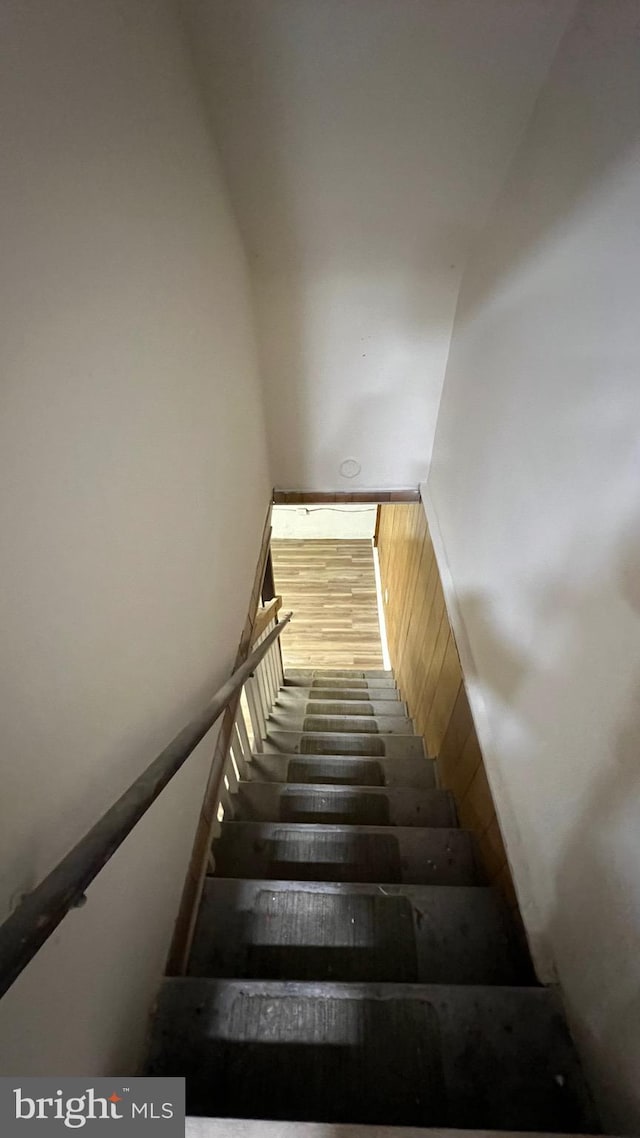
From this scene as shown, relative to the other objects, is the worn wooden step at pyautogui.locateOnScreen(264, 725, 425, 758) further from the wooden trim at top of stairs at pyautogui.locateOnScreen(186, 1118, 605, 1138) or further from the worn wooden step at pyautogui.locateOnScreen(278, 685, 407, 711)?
the wooden trim at top of stairs at pyautogui.locateOnScreen(186, 1118, 605, 1138)

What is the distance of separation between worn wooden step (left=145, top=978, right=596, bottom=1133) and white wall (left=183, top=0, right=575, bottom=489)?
2.26 metres

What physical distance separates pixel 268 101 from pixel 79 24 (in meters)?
0.88

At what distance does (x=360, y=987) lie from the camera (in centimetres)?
95

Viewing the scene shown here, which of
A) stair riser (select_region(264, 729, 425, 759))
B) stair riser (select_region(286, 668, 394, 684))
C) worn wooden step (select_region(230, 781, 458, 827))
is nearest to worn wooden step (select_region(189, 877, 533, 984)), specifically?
worn wooden step (select_region(230, 781, 458, 827))

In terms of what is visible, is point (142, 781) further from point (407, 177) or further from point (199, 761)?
→ point (407, 177)

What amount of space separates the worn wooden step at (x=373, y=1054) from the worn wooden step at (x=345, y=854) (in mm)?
395

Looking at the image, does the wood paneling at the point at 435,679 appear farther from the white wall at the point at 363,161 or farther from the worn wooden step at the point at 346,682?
the white wall at the point at 363,161

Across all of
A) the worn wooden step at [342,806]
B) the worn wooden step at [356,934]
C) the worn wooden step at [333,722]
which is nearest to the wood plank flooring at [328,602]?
the worn wooden step at [333,722]

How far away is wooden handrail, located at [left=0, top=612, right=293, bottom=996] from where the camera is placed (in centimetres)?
40

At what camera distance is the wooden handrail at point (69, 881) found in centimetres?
40

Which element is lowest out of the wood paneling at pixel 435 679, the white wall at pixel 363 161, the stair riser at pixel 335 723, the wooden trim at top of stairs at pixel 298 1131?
the stair riser at pixel 335 723

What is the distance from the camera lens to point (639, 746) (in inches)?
26.8

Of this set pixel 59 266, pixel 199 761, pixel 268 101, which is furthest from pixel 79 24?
pixel 199 761

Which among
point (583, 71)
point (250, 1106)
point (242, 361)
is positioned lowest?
point (250, 1106)
